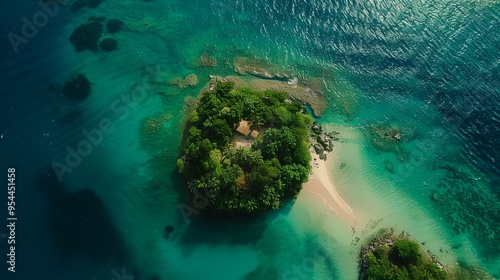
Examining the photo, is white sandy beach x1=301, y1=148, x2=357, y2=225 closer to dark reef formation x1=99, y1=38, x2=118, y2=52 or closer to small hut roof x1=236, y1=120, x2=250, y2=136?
small hut roof x1=236, y1=120, x2=250, y2=136

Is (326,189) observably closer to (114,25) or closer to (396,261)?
(396,261)

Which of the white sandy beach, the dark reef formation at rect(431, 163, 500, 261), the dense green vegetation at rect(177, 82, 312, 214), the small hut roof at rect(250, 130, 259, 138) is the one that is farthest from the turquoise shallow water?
the small hut roof at rect(250, 130, 259, 138)

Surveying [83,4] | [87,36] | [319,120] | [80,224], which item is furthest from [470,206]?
[83,4]

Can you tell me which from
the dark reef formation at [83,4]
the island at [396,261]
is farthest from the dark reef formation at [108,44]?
the island at [396,261]

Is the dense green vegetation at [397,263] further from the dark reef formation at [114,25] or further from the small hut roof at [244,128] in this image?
the dark reef formation at [114,25]

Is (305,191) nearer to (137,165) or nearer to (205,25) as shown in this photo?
(137,165)
